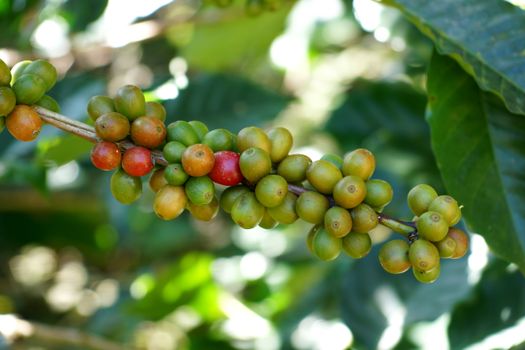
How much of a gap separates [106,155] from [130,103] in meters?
0.09

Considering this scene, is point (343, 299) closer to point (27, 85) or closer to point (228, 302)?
point (228, 302)

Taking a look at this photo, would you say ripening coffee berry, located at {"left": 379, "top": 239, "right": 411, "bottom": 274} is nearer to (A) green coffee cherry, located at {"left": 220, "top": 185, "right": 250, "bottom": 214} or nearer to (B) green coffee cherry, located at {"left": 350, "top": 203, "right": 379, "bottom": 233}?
(B) green coffee cherry, located at {"left": 350, "top": 203, "right": 379, "bottom": 233}

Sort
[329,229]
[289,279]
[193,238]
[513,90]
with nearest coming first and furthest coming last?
1. [329,229]
2. [513,90]
3. [289,279]
4. [193,238]

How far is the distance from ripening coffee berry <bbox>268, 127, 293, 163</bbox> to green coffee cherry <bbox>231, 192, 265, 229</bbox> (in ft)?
0.26

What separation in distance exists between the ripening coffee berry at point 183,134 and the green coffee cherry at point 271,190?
13 cm

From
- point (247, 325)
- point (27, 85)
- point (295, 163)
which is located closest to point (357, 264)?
point (247, 325)

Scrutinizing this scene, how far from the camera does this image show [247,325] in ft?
8.39

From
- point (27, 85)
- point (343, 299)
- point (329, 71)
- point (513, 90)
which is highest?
point (27, 85)

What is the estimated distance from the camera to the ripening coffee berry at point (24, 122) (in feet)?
3.50

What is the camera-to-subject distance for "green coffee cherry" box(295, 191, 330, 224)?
104 cm

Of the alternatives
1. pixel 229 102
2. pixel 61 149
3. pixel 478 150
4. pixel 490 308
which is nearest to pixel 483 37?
pixel 478 150

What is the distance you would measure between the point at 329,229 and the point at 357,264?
953 millimetres

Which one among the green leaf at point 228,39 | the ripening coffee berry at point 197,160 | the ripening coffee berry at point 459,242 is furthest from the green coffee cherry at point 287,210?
the green leaf at point 228,39

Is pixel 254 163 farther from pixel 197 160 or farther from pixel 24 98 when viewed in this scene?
pixel 24 98
